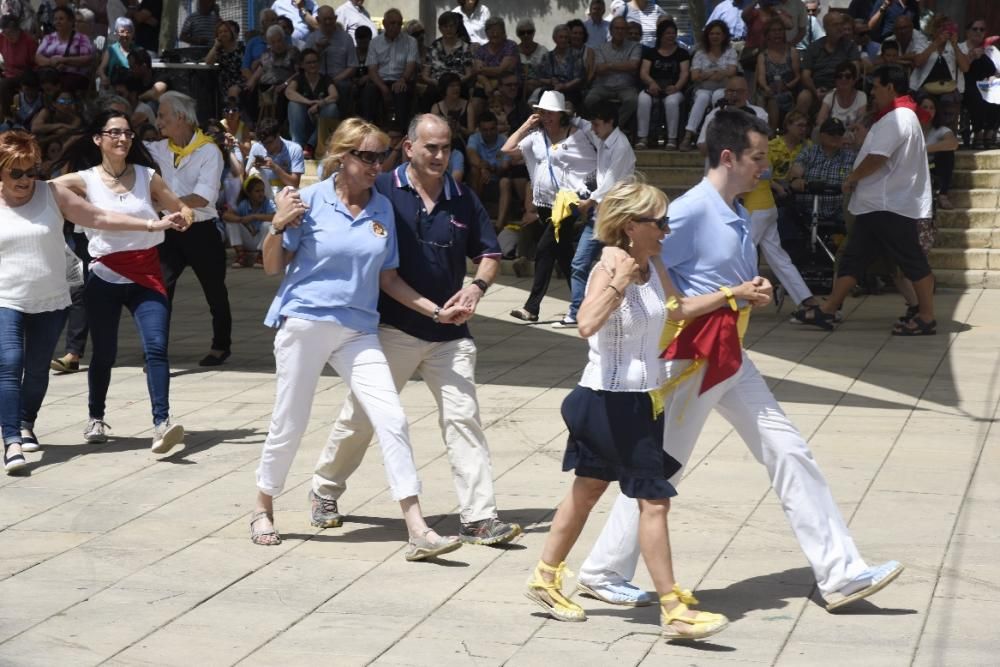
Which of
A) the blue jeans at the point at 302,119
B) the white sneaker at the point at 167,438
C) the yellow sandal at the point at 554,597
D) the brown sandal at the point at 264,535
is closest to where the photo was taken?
the yellow sandal at the point at 554,597

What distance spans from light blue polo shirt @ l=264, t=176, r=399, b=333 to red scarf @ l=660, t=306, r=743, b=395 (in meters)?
1.38

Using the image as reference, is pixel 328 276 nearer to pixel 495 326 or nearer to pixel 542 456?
pixel 542 456

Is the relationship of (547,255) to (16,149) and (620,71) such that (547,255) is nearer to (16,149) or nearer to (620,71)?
(620,71)

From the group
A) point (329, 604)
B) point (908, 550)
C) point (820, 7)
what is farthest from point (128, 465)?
point (820, 7)

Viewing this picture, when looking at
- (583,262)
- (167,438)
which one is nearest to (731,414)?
(167,438)

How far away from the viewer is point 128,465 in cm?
805

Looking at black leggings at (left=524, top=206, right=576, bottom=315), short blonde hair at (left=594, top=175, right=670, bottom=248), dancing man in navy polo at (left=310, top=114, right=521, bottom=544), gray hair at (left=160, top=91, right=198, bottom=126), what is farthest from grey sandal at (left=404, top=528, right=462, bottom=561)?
black leggings at (left=524, top=206, right=576, bottom=315)

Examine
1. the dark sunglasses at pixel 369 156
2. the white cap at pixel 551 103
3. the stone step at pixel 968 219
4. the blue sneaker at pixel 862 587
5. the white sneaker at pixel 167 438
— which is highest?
the dark sunglasses at pixel 369 156

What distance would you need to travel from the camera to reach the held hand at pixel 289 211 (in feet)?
20.2

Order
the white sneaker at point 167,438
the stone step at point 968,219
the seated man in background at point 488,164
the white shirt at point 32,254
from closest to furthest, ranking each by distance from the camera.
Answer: the white shirt at point 32,254 < the white sneaker at point 167,438 < the stone step at point 968,219 < the seated man in background at point 488,164

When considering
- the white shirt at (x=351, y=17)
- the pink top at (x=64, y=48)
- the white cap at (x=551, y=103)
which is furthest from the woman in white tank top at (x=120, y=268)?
the white shirt at (x=351, y=17)

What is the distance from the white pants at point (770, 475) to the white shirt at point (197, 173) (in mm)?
5223

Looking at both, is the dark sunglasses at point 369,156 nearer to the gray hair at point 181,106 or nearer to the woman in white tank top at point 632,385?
the woman in white tank top at point 632,385

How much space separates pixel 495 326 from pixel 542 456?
4591 millimetres
